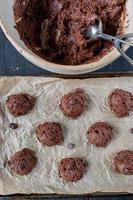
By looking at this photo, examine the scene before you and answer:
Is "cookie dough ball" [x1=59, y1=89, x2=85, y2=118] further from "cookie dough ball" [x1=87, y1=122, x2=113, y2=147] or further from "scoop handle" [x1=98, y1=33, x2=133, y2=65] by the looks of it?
"scoop handle" [x1=98, y1=33, x2=133, y2=65]

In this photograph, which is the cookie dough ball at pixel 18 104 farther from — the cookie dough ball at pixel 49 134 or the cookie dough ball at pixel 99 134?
the cookie dough ball at pixel 99 134

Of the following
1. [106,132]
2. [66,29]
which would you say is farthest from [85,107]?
[66,29]

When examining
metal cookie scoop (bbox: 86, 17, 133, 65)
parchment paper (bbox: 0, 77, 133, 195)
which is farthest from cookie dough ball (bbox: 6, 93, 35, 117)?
metal cookie scoop (bbox: 86, 17, 133, 65)

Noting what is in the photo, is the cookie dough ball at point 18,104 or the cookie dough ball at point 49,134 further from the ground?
the cookie dough ball at point 18,104

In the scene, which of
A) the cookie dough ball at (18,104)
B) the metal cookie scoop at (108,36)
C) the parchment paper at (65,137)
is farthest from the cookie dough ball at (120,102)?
the cookie dough ball at (18,104)

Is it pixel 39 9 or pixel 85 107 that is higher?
pixel 39 9

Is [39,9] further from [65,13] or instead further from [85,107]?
[85,107]
